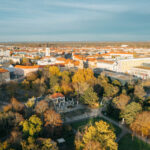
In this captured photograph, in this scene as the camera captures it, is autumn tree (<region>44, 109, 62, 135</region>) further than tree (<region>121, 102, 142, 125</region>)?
No

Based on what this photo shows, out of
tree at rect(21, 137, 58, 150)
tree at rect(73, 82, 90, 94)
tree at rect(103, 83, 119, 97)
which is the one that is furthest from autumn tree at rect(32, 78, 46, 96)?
tree at rect(21, 137, 58, 150)

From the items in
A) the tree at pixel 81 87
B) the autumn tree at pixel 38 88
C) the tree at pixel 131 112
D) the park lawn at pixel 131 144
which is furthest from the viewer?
the autumn tree at pixel 38 88

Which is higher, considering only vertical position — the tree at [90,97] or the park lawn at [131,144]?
the tree at [90,97]

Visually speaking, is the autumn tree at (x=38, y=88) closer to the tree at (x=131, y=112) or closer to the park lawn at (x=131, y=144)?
the tree at (x=131, y=112)

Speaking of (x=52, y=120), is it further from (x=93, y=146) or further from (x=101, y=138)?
(x=93, y=146)

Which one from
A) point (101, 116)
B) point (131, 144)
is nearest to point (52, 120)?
point (101, 116)

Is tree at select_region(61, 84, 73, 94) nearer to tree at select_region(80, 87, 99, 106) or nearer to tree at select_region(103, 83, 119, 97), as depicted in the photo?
tree at select_region(80, 87, 99, 106)

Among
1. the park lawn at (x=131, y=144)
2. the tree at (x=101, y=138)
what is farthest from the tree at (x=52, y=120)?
the park lawn at (x=131, y=144)
